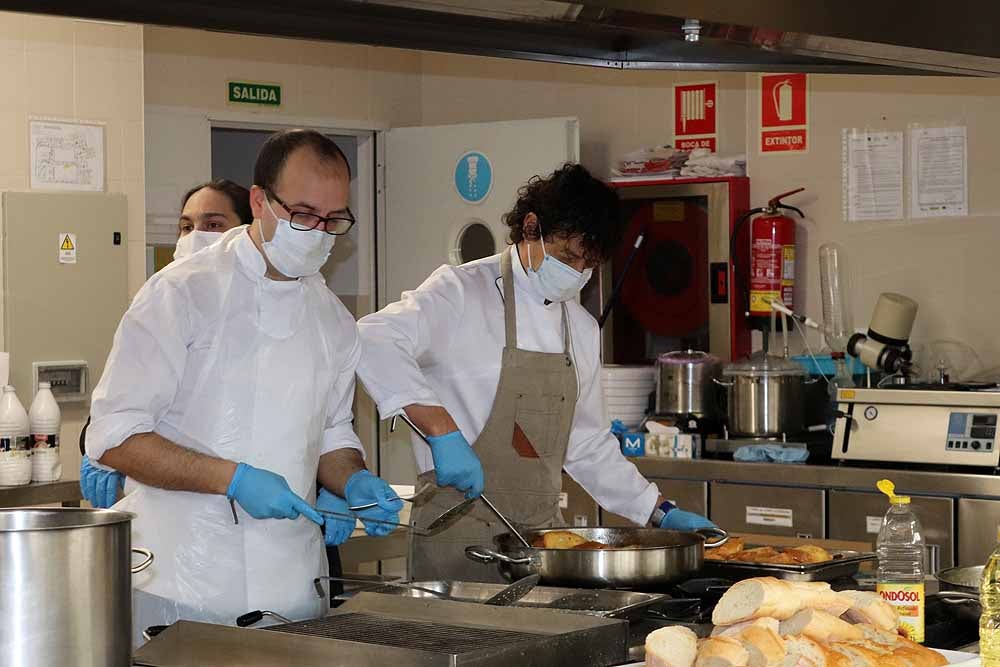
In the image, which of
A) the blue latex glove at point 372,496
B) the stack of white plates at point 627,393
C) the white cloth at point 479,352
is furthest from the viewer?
the stack of white plates at point 627,393

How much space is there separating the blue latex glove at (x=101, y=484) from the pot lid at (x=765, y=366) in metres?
2.44

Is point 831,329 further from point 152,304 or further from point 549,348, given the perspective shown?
point 152,304

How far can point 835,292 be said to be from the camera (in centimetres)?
540

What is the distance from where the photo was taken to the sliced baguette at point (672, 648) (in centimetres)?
186

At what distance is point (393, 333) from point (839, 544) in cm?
118

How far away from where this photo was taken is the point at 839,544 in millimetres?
3299

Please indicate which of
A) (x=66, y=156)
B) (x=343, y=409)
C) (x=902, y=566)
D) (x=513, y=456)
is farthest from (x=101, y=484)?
(x=66, y=156)

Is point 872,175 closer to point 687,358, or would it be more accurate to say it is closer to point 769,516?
point 687,358

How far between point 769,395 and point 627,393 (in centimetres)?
71

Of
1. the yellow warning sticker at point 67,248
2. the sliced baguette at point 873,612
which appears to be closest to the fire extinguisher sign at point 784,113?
the yellow warning sticker at point 67,248

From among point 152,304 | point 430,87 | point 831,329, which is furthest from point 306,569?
point 430,87

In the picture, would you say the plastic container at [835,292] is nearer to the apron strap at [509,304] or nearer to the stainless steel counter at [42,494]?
the apron strap at [509,304]

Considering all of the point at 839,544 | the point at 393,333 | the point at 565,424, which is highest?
the point at 393,333

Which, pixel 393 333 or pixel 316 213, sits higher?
pixel 316 213
